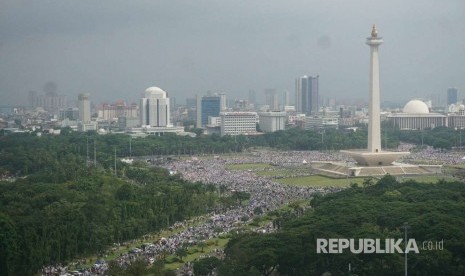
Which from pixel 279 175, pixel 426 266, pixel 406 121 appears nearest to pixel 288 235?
pixel 426 266

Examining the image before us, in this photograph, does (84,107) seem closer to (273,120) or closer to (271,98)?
(273,120)

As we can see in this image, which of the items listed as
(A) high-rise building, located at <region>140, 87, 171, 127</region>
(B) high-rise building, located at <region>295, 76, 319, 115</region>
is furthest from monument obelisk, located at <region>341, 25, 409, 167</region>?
(B) high-rise building, located at <region>295, 76, 319, 115</region>

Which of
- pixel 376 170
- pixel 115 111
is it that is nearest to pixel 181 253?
pixel 376 170

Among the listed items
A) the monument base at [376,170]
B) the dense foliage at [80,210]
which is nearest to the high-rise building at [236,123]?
the dense foliage at [80,210]

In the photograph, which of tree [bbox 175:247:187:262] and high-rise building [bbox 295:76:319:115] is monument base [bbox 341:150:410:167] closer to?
tree [bbox 175:247:187:262]

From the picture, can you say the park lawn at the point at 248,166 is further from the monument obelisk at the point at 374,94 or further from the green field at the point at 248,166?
the monument obelisk at the point at 374,94

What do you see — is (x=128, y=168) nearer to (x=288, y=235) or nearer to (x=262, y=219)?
(x=262, y=219)
